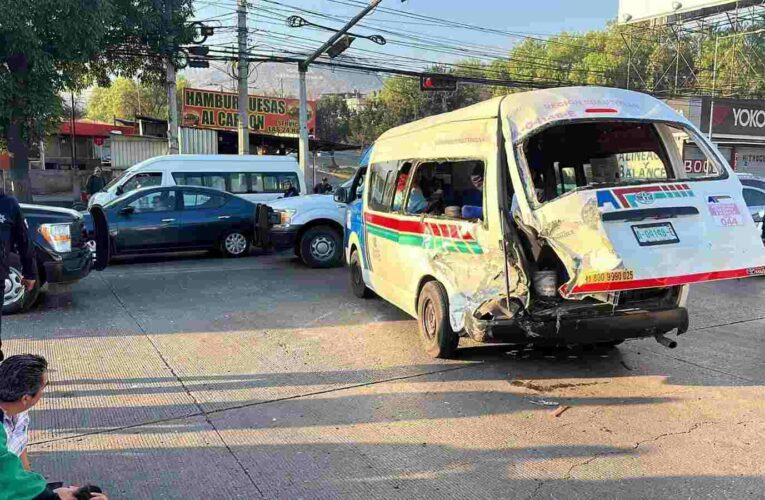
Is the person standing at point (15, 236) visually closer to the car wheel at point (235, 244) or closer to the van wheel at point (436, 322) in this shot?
the van wheel at point (436, 322)

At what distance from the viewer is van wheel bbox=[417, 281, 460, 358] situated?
18.0ft

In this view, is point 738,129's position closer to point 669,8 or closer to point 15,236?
point 669,8

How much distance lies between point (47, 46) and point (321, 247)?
8.55 meters

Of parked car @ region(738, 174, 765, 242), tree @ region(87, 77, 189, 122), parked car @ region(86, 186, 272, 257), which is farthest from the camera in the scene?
tree @ region(87, 77, 189, 122)

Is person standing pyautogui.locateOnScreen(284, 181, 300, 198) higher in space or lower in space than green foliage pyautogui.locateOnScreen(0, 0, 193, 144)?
lower

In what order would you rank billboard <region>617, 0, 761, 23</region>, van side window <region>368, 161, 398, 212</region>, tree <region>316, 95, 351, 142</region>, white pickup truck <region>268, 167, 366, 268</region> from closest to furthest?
van side window <region>368, 161, 398, 212</region>, white pickup truck <region>268, 167, 366, 268</region>, billboard <region>617, 0, 761, 23</region>, tree <region>316, 95, 351, 142</region>

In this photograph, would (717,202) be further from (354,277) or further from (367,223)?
(354,277)

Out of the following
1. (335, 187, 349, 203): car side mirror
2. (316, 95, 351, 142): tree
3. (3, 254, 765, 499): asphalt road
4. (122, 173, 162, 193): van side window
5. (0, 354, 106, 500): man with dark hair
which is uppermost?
(316, 95, 351, 142): tree

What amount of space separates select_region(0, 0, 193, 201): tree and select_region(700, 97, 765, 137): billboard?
22181 millimetres

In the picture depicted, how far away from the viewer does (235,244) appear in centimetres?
1235

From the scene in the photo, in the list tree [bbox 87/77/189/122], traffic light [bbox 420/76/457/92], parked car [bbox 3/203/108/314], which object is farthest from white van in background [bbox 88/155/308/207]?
tree [bbox 87/77/189/122]

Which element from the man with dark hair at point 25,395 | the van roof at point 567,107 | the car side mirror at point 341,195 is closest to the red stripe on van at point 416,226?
the van roof at point 567,107

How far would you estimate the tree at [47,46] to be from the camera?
43.0ft

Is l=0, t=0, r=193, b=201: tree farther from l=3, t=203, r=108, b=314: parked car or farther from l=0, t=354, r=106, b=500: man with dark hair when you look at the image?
l=0, t=354, r=106, b=500: man with dark hair
